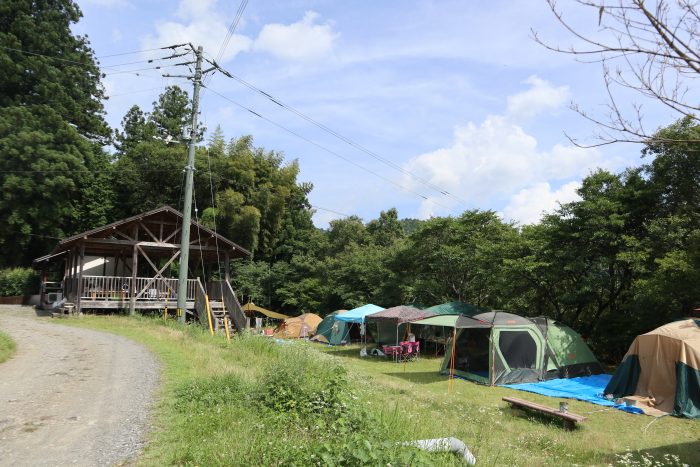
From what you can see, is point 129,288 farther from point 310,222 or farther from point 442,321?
point 310,222

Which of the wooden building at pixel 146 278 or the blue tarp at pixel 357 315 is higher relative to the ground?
the wooden building at pixel 146 278

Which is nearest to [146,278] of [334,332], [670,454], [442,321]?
[334,332]

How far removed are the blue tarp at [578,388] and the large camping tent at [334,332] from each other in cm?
1124

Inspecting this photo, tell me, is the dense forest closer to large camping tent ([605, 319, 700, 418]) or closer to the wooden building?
large camping tent ([605, 319, 700, 418])

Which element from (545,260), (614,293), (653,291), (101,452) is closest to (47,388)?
(101,452)

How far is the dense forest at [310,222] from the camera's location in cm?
1381

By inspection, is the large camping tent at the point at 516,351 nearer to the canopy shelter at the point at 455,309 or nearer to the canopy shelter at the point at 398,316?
the canopy shelter at the point at 398,316

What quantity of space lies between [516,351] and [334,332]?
11602 mm

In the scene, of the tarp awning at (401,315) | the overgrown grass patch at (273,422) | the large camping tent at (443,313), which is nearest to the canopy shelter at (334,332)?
the large camping tent at (443,313)

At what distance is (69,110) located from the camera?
28906 mm

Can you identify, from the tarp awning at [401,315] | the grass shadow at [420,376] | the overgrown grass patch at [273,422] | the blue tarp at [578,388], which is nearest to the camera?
the overgrown grass patch at [273,422]

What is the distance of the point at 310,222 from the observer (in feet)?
124

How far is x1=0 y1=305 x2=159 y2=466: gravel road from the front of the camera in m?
4.29

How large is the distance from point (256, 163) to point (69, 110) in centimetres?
1133
